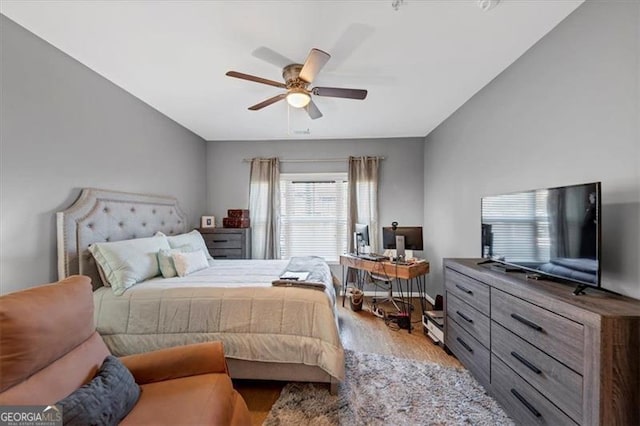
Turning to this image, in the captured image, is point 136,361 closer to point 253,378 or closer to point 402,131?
point 253,378

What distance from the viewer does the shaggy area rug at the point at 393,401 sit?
1702mm

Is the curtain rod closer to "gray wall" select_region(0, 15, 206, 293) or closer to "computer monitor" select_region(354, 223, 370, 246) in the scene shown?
"computer monitor" select_region(354, 223, 370, 246)

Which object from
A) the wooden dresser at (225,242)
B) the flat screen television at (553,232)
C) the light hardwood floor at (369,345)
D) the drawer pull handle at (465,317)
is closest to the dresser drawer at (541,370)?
the drawer pull handle at (465,317)

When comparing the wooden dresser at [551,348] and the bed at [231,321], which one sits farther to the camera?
the bed at [231,321]

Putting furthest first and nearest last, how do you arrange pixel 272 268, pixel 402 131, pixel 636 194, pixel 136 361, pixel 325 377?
pixel 402 131 → pixel 272 268 → pixel 325 377 → pixel 136 361 → pixel 636 194

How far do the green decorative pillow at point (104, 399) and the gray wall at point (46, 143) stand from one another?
3.77 ft

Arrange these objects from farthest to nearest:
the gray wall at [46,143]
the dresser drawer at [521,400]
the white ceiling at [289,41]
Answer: the gray wall at [46,143] < the white ceiling at [289,41] < the dresser drawer at [521,400]

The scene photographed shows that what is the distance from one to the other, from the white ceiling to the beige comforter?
72.6 inches

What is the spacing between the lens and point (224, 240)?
377 centimetres

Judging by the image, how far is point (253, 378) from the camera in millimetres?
1977

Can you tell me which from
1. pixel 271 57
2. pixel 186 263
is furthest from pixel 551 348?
pixel 186 263


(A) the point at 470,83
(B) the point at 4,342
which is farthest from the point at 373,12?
(B) the point at 4,342

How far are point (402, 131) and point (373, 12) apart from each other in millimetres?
2466

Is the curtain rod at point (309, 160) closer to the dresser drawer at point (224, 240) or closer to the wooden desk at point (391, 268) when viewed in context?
the dresser drawer at point (224, 240)
